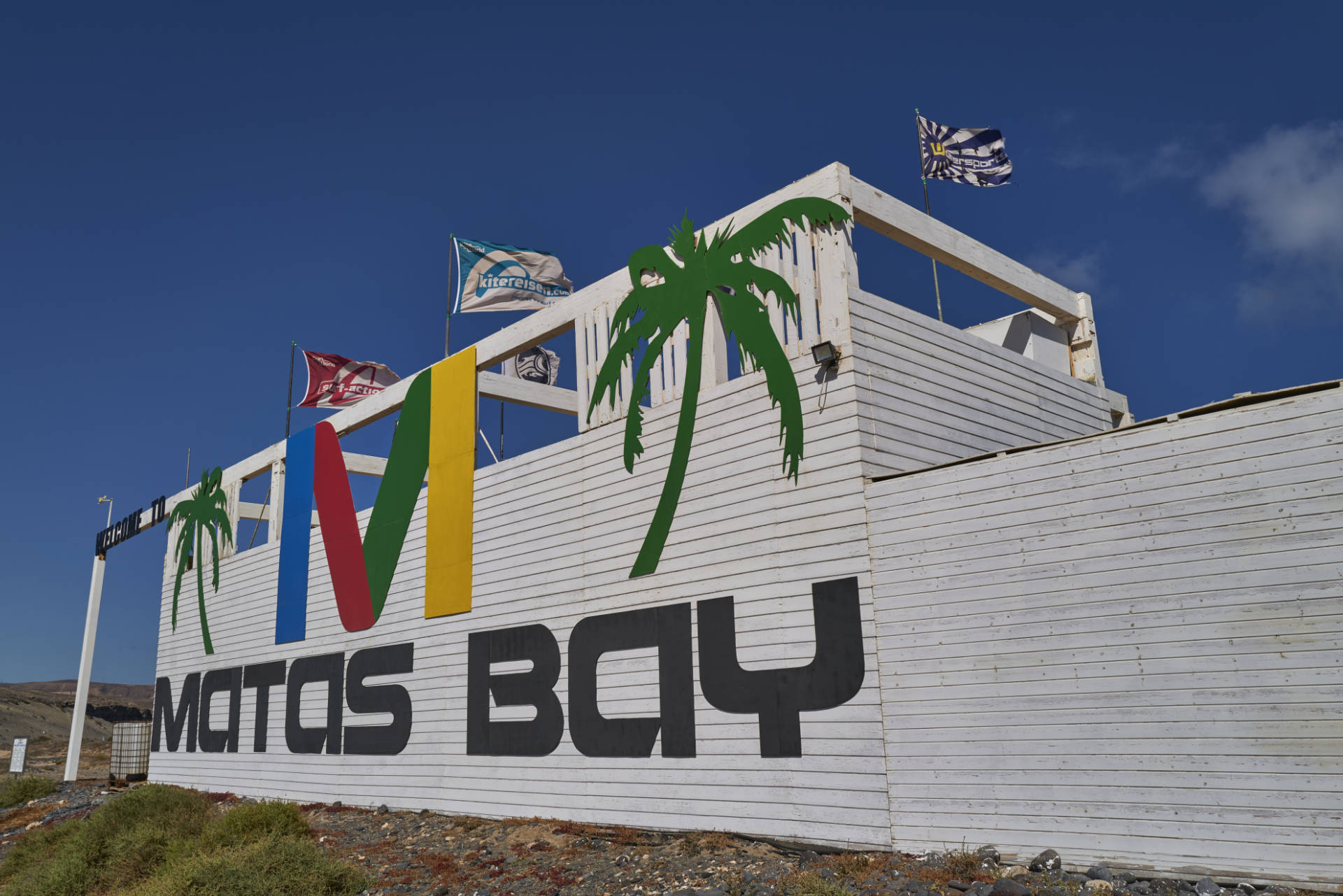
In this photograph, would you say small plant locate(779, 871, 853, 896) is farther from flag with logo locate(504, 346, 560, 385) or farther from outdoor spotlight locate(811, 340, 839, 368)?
flag with logo locate(504, 346, 560, 385)

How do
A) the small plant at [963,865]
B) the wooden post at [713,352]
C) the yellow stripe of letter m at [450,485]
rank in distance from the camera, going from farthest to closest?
1. the yellow stripe of letter m at [450,485]
2. the wooden post at [713,352]
3. the small plant at [963,865]

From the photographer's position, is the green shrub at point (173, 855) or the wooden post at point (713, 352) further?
the wooden post at point (713, 352)

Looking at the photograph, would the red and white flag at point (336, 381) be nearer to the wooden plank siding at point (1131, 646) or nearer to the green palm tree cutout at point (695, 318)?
the green palm tree cutout at point (695, 318)

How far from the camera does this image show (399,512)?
48.7 ft

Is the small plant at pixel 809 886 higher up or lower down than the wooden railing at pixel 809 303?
lower down

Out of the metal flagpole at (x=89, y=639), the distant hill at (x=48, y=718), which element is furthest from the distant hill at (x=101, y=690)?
the metal flagpole at (x=89, y=639)

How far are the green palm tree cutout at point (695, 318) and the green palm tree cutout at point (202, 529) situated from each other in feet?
42.5

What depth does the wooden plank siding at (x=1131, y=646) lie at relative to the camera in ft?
20.4

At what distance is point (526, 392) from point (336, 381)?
548 centimetres

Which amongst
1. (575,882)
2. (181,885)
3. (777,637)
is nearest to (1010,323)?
(777,637)

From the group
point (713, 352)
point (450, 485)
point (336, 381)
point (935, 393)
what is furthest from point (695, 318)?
A: point (336, 381)

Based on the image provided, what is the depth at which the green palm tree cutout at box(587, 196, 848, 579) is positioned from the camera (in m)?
9.52

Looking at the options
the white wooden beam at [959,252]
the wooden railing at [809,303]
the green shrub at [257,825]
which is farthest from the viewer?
the green shrub at [257,825]

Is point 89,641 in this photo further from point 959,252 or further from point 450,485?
point 959,252
